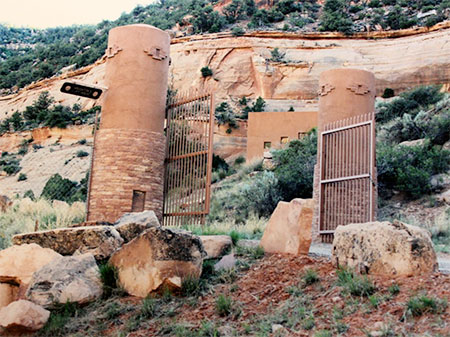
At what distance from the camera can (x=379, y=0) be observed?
157 feet

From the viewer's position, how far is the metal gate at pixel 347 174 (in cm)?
1084

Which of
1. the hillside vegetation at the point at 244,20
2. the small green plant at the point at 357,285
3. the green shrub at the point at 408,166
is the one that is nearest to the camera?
the small green plant at the point at 357,285

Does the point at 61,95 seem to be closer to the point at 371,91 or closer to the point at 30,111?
the point at 30,111

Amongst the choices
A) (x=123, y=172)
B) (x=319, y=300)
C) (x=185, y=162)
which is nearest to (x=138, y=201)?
(x=123, y=172)

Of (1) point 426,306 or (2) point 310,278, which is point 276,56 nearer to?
(2) point 310,278

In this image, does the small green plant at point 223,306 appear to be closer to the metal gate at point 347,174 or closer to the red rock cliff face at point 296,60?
the metal gate at point 347,174

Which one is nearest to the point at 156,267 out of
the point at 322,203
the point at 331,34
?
the point at 322,203

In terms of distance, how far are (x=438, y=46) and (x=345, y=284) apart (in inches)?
1369

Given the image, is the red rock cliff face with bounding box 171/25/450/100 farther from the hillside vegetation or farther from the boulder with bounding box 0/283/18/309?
the boulder with bounding box 0/283/18/309

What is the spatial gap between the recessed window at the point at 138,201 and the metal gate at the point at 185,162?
0.69 m

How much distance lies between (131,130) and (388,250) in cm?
742

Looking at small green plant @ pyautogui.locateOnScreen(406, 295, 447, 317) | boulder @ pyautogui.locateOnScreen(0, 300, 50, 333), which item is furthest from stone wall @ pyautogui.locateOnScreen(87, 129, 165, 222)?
small green plant @ pyautogui.locateOnScreen(406, 295, 447, 317)

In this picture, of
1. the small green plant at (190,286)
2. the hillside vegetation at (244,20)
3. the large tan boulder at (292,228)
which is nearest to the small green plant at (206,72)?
the hillside vegetation at (244,20)

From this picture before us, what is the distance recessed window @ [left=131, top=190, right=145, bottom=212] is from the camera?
1138 centimetres
